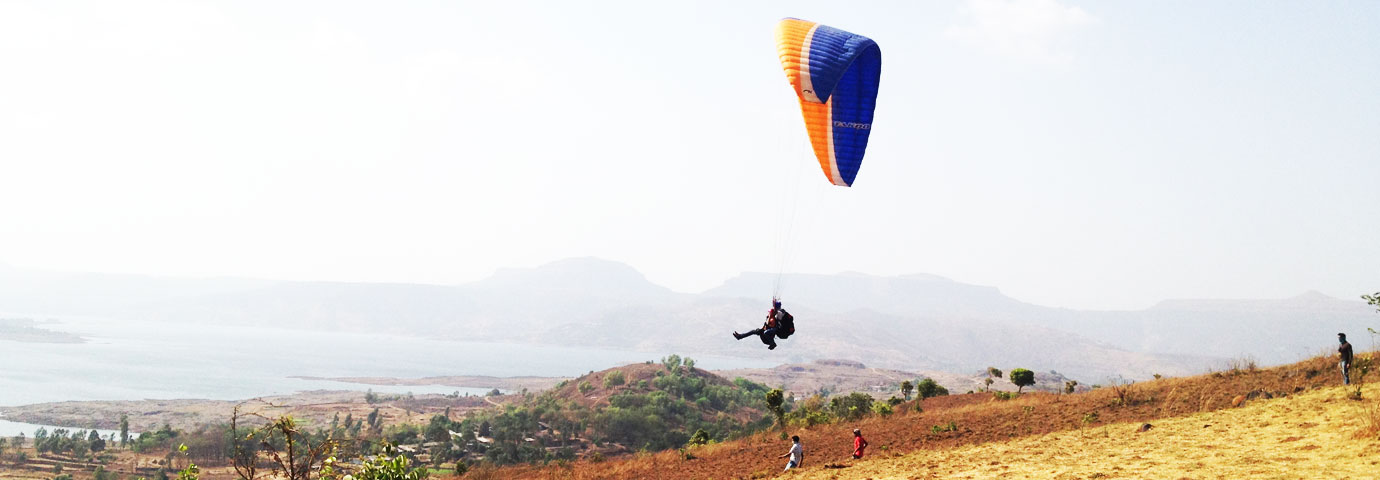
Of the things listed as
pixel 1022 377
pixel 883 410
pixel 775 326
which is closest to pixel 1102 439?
pixel 775 326

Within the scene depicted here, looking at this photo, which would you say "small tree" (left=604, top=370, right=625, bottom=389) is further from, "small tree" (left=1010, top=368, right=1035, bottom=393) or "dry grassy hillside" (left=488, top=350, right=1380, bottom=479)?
"dry grassy hillside" (left=488, top=350, right=1380, bottom=479)

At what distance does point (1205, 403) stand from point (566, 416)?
75.0 meters

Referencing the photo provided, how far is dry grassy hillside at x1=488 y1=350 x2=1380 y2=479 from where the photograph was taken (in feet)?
52.2

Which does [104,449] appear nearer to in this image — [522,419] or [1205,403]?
[522,419]

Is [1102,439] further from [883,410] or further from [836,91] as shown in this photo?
[883,410]

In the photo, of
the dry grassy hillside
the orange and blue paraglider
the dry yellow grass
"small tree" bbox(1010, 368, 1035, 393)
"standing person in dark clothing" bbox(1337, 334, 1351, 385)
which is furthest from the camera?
"small tree" bbox(1010, 368, 1035, 393)

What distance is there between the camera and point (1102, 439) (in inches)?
819

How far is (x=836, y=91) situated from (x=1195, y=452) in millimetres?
11376

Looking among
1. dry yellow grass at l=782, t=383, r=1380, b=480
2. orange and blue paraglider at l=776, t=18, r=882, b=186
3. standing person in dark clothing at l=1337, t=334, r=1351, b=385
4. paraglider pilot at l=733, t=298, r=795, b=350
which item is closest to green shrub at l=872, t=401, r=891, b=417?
dry yellow grass at l=782, t=383, r=1380, b=480

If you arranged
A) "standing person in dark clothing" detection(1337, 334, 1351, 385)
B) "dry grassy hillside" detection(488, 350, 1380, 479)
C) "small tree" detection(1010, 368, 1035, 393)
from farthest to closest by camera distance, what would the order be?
"small tree" detection(1010, 368, 1035, 393) → "standing person in dark clothing" detection(1337, 334, 1351, 385) → "dry grassy hillside" detection(488, 350, 1380, 479)

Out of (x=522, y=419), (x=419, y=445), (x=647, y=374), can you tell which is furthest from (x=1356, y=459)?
(x=647, y=374)

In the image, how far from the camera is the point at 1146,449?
18.3 metres

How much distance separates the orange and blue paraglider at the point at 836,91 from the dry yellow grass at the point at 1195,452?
781 centimetres

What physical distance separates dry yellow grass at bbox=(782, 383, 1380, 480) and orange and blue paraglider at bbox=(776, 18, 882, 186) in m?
7.81
